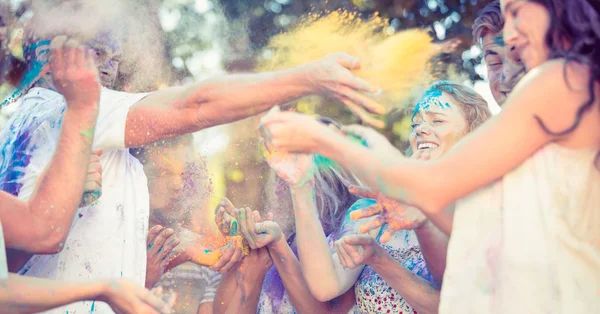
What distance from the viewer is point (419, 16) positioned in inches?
150

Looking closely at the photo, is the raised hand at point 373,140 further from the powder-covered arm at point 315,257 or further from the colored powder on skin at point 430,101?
the colored powder on skin at point 430,101

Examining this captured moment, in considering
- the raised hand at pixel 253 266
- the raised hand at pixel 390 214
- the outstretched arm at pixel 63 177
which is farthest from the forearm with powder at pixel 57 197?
the raised hand at pixel 390 214

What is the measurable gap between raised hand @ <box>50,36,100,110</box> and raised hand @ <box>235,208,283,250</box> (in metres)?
0.84

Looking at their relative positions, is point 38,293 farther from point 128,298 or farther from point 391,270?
point 391,270

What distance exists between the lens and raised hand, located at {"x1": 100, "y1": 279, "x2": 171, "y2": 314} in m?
1.84

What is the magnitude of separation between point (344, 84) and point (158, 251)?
125 centimetres

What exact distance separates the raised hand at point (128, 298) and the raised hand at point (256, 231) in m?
0.76

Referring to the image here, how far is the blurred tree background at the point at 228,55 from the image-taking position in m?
2.78

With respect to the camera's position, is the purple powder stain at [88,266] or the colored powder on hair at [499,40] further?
the colored powder on hair at [499,40]

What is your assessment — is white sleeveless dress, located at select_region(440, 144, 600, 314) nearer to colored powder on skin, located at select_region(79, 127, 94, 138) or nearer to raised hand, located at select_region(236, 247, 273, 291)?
raised hand, located at select_region(236, 247, 273, 291)

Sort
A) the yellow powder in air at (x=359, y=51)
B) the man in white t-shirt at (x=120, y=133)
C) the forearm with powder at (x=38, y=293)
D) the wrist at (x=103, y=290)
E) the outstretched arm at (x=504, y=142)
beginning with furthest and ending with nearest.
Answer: the yellow powder in air at (x=359, y=51) → the man in white t-shirt at (x=120, y=133) → the wrist at (x=103, y=290) → the forearm with powder at (x=38, y=293) → the outstretched arm at (x=504, y=142)

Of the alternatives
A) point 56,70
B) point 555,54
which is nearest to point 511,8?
point 555,54

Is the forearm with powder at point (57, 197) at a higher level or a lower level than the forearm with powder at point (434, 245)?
higher

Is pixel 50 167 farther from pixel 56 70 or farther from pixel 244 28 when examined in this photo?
pixel 244 28
